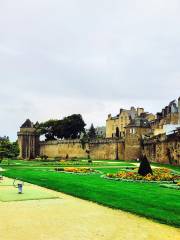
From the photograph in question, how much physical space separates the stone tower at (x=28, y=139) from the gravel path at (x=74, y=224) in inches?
3644

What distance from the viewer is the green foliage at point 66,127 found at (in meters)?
117

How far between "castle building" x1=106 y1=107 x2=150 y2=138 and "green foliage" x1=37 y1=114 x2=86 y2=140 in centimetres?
998

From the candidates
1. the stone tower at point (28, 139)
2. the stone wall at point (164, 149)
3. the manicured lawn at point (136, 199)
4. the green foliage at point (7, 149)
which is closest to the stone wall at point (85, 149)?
the stone tower at point (28, 139)

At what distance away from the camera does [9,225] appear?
1288cm

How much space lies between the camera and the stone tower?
109 m

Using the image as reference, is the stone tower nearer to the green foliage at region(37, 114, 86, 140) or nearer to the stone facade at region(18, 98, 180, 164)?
the stone facade at region(18, 98, 180, 164)

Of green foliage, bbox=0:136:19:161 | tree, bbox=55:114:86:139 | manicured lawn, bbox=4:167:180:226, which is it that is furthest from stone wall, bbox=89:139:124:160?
manicured lawn, bbox=4:167:180:226

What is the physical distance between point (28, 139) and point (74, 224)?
9851 centimetres

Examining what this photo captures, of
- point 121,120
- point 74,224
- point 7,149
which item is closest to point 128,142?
point 7,149

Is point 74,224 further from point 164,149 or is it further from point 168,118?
point 168,118

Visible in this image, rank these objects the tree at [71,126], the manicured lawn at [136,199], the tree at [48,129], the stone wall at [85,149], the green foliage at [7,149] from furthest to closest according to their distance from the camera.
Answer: the tree at [48,129] → the tree at [71,126] → the stone wall at [85,149] → the green foliage at [7,149] → the manicured lawn at [136,199]

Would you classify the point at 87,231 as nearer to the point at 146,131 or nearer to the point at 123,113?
the point at 146,131

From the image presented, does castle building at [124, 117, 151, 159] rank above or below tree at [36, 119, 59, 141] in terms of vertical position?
below

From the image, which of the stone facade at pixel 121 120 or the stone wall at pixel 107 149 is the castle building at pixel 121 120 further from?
the stone wall at pixel 107 149
